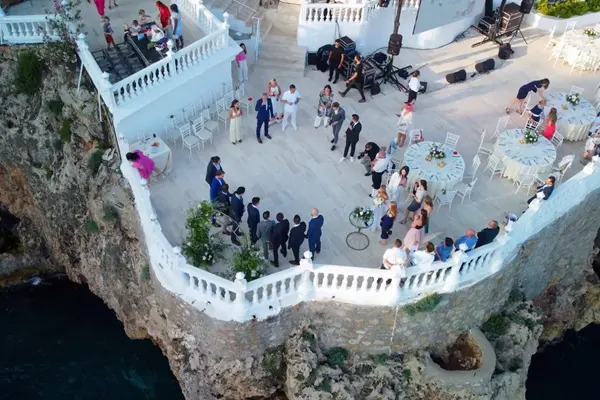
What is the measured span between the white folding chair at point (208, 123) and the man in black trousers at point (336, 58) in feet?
14.1

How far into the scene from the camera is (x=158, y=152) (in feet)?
58.0

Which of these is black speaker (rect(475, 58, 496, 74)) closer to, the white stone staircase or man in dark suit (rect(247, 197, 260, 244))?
the white stone staircase

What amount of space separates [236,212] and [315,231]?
2106 mm

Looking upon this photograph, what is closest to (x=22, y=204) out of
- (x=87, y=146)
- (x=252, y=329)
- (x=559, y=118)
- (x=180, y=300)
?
(x=87, y=146)

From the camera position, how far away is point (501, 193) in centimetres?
1828

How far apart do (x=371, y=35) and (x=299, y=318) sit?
1061cm

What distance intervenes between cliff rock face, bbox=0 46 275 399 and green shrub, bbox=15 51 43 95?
0.55ft

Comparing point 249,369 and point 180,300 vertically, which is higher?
point 180,300

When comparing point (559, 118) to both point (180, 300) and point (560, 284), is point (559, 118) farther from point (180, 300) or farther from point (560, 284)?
point (180, 300)

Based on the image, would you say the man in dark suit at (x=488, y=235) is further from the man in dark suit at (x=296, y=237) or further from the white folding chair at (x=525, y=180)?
the man in dark suit at (x=296, y=237)

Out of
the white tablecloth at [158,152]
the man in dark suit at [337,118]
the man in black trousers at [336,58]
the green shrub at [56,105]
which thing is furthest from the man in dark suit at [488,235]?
the green shrub at [56,105]

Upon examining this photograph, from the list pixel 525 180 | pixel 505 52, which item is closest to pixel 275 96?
pixel 525 180

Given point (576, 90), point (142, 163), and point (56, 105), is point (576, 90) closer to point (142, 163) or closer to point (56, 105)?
point (142, 163)

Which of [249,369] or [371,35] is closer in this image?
[249,369]
